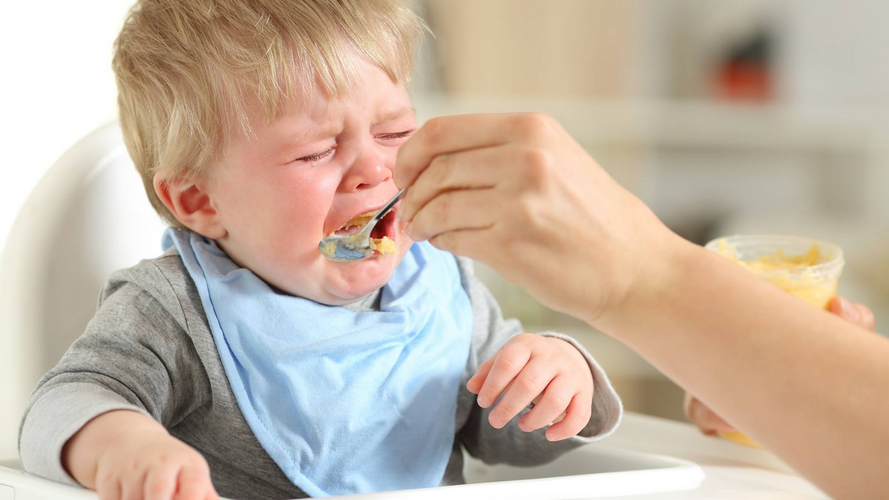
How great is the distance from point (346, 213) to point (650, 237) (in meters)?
0.33

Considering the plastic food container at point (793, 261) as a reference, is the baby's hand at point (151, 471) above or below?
above

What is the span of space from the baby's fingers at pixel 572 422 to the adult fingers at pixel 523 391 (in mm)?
33

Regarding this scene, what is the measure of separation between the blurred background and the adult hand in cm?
179

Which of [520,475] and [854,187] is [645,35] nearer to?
[854,187]

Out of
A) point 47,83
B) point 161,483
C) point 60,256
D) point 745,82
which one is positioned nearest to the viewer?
point 161,483

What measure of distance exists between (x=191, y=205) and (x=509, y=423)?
1.32ft

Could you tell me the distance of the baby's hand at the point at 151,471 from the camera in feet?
1.67

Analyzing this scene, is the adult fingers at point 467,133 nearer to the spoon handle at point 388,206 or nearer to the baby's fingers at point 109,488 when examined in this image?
the spoon handle at point 388,206

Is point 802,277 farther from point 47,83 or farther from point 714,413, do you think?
point 47,83

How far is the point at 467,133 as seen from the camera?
54 cm

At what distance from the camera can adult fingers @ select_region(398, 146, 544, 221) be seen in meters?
0.52

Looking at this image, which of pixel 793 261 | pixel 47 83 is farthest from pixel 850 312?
pixel 47 83

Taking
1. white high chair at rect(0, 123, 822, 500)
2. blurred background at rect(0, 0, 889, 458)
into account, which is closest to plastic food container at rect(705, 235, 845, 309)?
white high chair at rect(0, 123, 822, 500)

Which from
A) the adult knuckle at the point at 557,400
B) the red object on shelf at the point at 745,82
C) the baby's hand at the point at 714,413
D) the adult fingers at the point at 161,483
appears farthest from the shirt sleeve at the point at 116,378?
the red object on shelf at the point at 745,82
